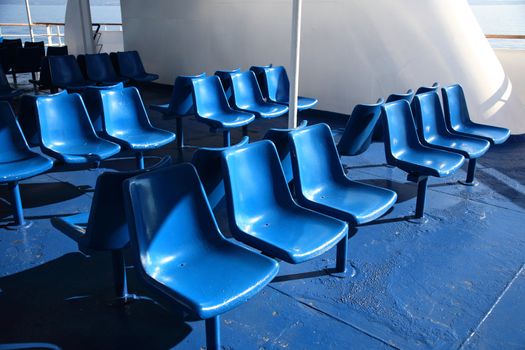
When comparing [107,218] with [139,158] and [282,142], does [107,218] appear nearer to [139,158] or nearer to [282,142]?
[282,142]

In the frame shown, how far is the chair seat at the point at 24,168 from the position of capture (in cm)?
284

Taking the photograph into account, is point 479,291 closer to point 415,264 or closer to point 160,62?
point 415,264

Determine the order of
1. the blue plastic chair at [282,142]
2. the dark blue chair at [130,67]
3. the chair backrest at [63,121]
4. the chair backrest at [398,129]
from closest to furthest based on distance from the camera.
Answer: the blue plastic chair at [282,142] → the chair backrest at [398,129] → the chair backrest at [63,121] → the dark blue chair at [130,67]

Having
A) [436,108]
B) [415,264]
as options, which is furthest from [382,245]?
[436,108]

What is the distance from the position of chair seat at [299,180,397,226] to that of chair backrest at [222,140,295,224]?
0.21m

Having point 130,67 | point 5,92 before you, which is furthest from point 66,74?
point 130,67

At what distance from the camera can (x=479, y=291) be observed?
237 cm

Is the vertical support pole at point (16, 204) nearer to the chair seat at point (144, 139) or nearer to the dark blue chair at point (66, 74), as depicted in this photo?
the chair seat at point (144, 139)

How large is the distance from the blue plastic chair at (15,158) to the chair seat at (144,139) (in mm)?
607

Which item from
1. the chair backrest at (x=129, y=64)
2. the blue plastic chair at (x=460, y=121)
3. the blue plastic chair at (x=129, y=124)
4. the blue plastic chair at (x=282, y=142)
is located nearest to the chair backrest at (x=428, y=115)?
the blue plastic chair at (x=460, y=121)

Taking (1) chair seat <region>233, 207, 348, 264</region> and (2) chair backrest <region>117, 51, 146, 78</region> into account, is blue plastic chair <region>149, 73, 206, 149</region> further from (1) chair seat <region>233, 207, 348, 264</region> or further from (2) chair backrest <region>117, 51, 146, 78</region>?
(2) chair backrest <region>117, 51, 146, 78</region>

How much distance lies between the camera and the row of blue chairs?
441 cm

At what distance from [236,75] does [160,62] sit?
433cm

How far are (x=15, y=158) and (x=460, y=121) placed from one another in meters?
3.68
